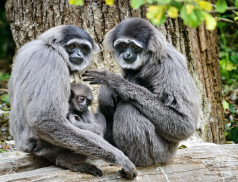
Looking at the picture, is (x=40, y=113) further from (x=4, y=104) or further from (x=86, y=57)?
(x=4, y=104)

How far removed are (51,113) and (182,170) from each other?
103 inches

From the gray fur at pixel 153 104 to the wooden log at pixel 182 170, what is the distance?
0.77ft

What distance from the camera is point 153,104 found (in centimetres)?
607

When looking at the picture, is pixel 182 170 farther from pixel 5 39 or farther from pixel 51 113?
pixel 5 39

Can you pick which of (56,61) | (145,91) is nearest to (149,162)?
(145,91)

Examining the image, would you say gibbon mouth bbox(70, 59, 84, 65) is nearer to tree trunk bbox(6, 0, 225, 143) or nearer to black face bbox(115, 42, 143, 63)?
black face bbox(115, 42, 143, 63)

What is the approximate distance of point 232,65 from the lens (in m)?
12.5

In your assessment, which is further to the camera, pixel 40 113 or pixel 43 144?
pixel 43 144

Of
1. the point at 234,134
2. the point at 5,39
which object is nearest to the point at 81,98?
the point at 234,134

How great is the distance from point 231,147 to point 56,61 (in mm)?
3971

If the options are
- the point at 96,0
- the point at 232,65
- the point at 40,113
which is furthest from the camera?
the point at 232,65

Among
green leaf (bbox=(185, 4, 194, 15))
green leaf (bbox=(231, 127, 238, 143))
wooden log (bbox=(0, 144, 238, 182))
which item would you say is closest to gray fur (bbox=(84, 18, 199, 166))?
wooden log (bbox=(0, 144, 238, 182))

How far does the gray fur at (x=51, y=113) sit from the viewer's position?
543 centimetres

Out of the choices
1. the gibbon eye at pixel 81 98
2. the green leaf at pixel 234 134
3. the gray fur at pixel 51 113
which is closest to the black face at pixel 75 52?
the gray fur at pixel 51 113
